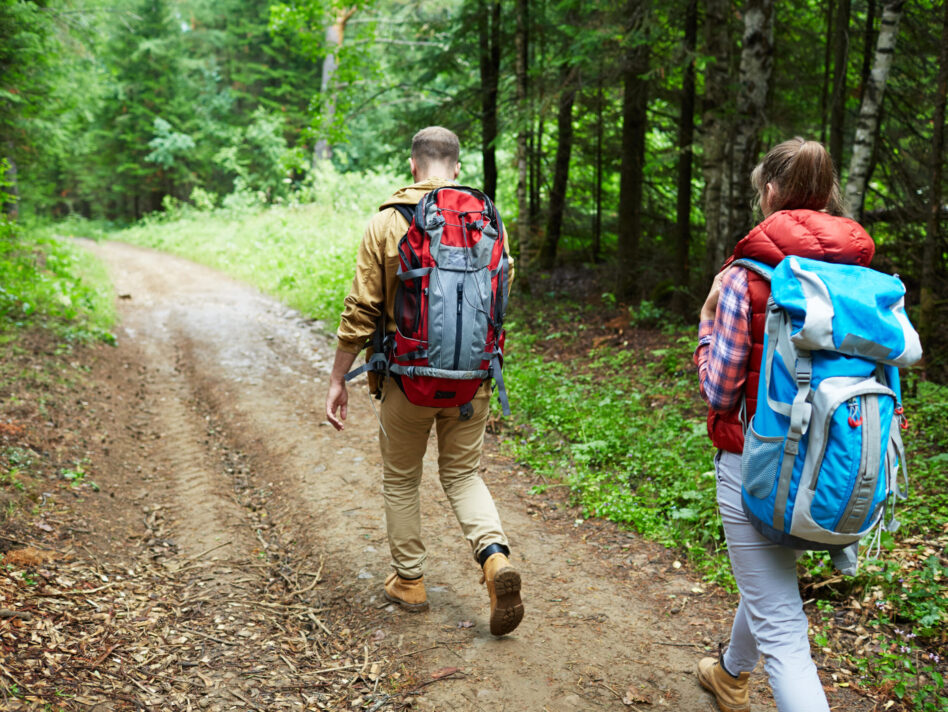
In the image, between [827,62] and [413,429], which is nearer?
[413,429]

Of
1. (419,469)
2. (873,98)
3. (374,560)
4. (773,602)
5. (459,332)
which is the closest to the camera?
(773,602)

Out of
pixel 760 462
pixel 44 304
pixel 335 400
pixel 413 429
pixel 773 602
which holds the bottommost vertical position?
pixel 44 304

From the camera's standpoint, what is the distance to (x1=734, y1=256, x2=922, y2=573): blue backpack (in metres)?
2.04

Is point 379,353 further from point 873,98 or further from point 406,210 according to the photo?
point 873,98

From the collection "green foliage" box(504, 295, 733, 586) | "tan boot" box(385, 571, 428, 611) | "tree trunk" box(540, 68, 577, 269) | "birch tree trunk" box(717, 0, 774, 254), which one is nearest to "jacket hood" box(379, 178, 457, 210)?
"tan boot" box(385, 571, 428, 611)

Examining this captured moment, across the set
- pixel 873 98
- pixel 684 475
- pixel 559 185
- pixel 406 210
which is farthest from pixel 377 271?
pixel 559 185

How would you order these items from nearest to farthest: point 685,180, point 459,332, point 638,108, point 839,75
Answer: point 459,332 < point 839,75 < point 685,180 < point 638,108

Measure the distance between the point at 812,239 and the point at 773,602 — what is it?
4.14 ft

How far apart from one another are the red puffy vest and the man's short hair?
1.60 meters

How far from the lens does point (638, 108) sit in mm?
10180

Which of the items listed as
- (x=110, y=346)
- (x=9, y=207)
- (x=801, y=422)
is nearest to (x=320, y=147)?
(x=9, y=207)

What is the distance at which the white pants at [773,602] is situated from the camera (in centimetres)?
235

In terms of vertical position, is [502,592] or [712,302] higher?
[712,302]

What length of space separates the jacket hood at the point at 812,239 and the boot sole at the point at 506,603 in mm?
1829
